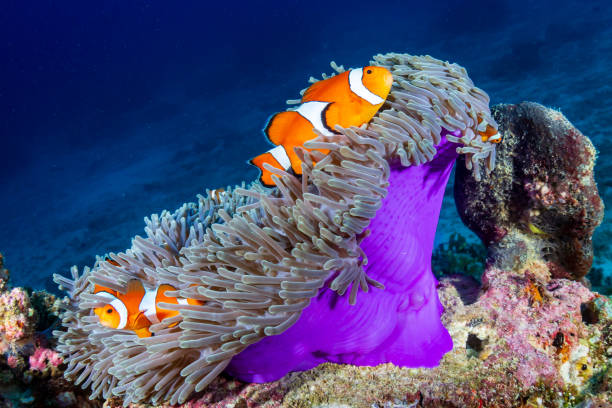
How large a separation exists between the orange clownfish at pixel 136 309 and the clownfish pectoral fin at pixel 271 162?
55 centimetres

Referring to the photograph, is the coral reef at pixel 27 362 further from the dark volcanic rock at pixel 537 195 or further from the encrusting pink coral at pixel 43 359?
the dark volcanic rock at pixel 537 195

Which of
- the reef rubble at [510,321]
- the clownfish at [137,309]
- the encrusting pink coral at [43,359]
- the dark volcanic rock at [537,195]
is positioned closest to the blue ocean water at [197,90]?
the dark volcanic rock at [537,195]

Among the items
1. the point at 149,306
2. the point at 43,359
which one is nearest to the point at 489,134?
the point at 149,306

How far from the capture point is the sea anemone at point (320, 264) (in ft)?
4.30

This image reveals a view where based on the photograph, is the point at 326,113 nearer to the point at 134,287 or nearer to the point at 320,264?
the point at 320,264

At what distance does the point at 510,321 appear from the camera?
5.80 feet

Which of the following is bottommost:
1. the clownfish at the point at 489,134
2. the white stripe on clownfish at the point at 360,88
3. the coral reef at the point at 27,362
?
the coral reef at the point at 27,362

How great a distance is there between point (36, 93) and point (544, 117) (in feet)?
152

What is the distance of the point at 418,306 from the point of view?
1728 mm

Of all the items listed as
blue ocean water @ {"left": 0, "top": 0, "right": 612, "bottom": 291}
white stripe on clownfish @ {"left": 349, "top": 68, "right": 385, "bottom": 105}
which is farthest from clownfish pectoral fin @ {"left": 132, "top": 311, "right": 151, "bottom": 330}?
blue ocean water @ {"left": 0, "top": 0, "right": 612, "bottom": 291}

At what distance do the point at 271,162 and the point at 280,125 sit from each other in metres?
0.15

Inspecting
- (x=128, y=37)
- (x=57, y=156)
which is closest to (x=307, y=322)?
(x=57, y=156)

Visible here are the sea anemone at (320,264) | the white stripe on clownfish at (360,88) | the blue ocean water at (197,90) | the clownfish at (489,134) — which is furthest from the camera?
the blue ocean water at (197,90)

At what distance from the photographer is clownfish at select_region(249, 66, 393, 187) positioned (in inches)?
56.1
